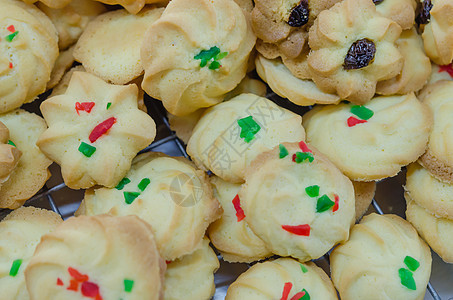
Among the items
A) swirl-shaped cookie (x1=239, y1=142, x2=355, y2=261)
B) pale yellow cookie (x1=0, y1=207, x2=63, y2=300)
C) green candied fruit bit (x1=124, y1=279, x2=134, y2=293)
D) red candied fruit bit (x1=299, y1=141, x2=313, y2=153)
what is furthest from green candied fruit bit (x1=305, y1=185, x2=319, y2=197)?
pale yellow cookie (x1=0, y1=207, x2=63, y2=300)

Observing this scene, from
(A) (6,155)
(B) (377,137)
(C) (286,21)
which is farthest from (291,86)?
(A) (6,155)

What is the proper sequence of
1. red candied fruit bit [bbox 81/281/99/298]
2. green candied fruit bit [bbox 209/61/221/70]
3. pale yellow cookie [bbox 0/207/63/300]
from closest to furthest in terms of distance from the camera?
red candied fruit bit [bbox 81/281/99/298]
pale yellow cookie [bbox 0/207/63/300]
green candied fruit bit [bbox 209/61/221/70]

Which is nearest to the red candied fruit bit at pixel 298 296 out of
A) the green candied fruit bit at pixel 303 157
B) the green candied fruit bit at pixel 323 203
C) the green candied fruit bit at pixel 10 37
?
the green candied fruit bit at pixel 323 203

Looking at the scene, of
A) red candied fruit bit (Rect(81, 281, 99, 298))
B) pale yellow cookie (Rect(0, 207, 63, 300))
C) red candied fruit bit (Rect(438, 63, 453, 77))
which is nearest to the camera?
Result: red candied fruit bit (Rect(81, 281, 99, 298))

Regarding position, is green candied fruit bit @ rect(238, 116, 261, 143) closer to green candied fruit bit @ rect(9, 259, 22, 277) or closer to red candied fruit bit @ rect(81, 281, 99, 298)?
red candied fruit bit @ rect(81, 281, 99, 298)

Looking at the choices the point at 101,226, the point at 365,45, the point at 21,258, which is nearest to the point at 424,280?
the point at 365,45

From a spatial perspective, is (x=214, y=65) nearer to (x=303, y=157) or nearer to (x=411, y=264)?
(x=303, y=157)
